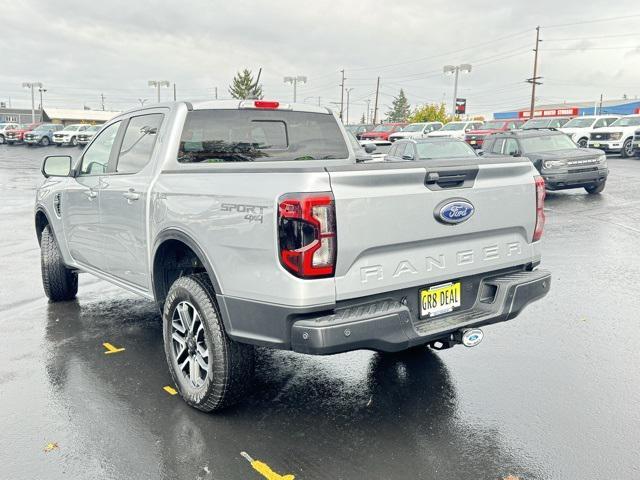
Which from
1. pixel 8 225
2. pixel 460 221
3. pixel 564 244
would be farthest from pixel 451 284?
pixel 8 225

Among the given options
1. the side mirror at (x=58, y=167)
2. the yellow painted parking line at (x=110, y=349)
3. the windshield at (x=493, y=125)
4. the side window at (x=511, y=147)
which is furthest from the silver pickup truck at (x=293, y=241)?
the windshield at (x=493, y=125)

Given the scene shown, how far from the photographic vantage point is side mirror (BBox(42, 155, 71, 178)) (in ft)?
19.0

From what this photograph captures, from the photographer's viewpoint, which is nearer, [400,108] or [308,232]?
[308,232]

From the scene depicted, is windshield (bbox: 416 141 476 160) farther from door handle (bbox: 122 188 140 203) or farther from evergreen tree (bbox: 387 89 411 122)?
evergreen tree (bbox: 387 89 411 122)

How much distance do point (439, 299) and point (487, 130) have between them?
32236mm

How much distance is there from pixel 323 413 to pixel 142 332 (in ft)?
7.58

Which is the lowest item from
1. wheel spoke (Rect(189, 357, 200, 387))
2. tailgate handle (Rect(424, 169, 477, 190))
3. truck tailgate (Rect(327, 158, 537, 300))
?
wheel spoke (Rect(189, 357, 200, 387))

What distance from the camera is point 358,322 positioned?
314 centimetres

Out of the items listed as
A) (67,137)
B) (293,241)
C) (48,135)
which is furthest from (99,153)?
(48,135)

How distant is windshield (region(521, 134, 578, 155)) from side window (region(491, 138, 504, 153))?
0.58 meters

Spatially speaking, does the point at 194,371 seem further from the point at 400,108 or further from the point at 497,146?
the point at 400,108

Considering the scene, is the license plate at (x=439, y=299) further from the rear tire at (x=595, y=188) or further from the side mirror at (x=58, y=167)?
the rear tire at (x=595, y=188)

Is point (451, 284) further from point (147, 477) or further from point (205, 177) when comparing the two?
point (147, 477)

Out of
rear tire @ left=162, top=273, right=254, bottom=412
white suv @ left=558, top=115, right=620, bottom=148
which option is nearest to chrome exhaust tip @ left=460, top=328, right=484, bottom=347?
rear tire @ left=162, top=273, right=254, bottom=412
